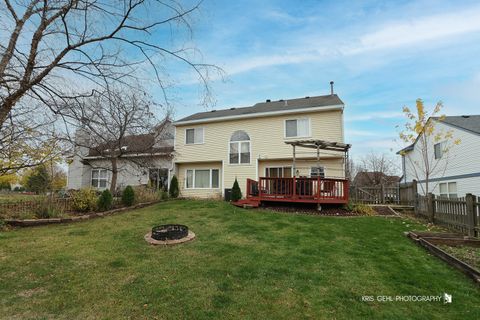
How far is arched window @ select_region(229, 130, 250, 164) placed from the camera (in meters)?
16.7

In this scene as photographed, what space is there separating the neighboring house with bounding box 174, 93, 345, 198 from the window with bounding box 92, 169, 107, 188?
791 centimetres

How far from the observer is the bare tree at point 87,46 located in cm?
334

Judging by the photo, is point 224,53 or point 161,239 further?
point 161,239

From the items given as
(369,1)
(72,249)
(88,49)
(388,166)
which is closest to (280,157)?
(369,1)

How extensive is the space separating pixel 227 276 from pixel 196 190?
45.1ft

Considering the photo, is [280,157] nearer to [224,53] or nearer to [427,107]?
[427,107]

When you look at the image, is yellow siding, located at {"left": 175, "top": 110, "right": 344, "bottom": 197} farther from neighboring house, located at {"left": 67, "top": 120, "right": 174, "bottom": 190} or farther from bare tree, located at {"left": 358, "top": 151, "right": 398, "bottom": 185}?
bare tree, located at {"left": 358, "top": 151, "right": 398, "bottom": 185}

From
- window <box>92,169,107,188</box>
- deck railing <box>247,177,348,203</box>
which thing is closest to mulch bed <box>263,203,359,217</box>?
deck railing <box>247,177,348,203</box>

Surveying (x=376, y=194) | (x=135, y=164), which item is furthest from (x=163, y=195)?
(x=376, y=194)

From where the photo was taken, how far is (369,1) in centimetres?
876

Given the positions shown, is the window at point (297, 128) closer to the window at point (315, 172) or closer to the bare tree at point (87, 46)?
the window at point (315, 172)

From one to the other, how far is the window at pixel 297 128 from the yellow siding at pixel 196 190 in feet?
16.8

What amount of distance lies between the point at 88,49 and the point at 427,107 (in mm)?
12720

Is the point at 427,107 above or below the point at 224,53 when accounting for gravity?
above
